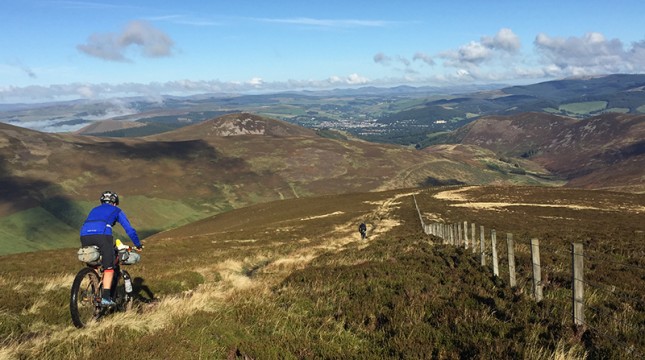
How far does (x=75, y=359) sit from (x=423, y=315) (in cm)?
661

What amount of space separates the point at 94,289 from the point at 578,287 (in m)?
11.0

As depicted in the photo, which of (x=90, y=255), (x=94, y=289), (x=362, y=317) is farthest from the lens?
(x=94, y=289)

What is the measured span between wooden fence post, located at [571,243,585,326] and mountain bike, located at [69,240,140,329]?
1019 centimetres

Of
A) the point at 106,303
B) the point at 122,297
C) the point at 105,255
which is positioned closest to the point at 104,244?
the point at 105,255

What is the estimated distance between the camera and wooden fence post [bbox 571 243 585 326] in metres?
8.70

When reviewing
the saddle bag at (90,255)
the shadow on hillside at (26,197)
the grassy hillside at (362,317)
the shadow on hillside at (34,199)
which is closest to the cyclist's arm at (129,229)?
the saddle bag at (90,255)

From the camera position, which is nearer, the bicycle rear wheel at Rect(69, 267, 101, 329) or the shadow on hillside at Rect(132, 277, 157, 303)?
the bicycle rear wheel at Rect(69, 267, 101, 329)

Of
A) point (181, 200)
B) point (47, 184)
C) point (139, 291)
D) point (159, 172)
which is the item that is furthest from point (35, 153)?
point (139, 291)

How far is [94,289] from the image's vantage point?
998 centimetres

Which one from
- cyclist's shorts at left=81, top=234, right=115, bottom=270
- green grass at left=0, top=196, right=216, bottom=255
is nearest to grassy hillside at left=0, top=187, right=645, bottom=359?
cyclist's shorts at left=81, top=234, right=115, bottom=270

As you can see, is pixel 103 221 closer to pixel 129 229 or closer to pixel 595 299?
pixel 129 229

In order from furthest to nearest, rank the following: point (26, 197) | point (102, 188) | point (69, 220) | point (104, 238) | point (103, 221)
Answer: point (102, 188) → point (26, 197) → point (69, 220) → point (103, 221) → point (104, 238)

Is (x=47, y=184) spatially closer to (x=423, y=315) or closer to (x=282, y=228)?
(x=282, y=228)

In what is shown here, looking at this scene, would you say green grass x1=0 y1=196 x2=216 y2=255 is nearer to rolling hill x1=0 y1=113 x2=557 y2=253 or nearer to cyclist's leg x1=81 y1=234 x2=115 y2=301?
rolling hill x1=0 y1=113 x2=557 y2=253
